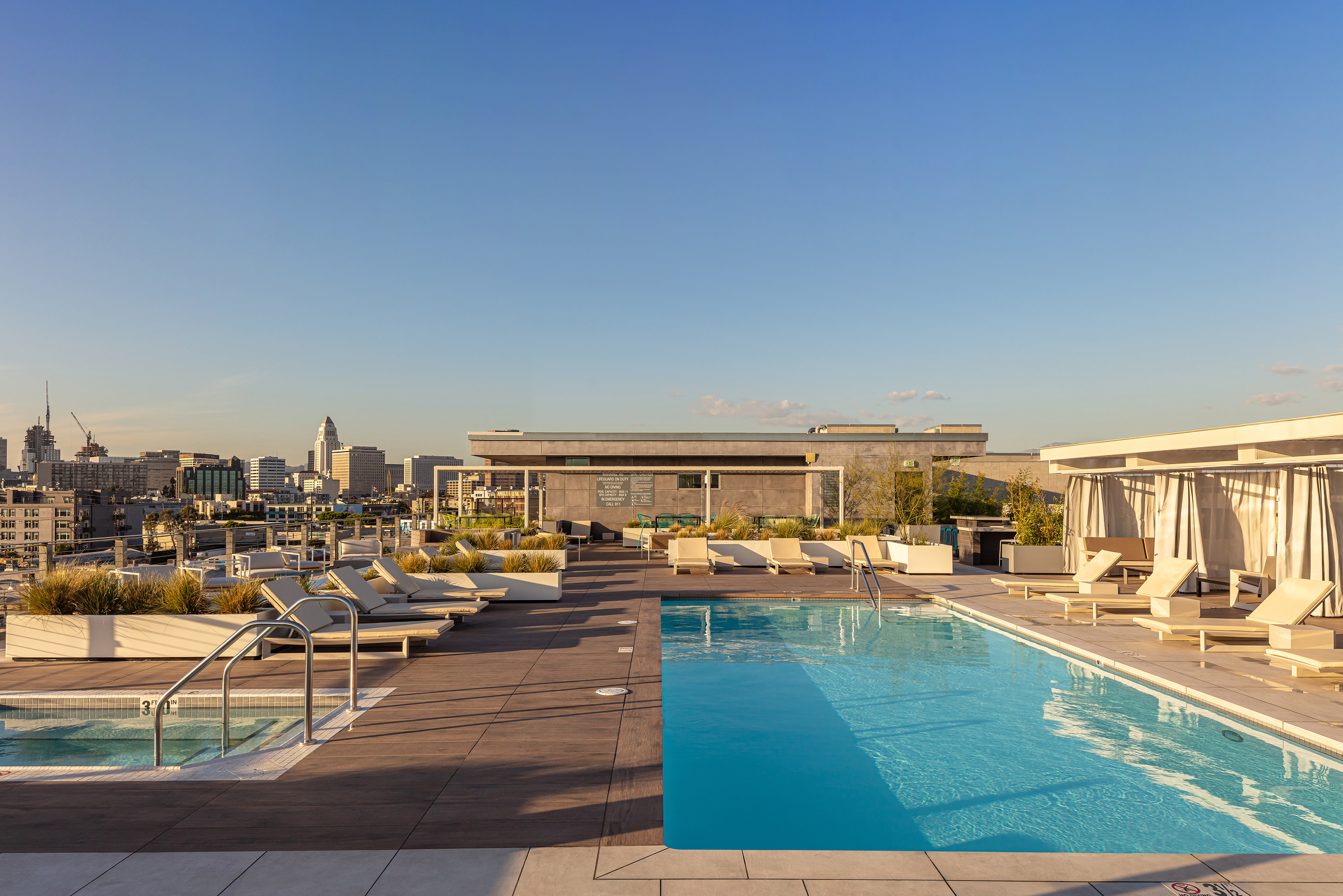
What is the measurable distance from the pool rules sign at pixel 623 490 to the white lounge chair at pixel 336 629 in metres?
15.7

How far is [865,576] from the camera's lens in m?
13.7

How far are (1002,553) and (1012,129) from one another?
10.3 metres

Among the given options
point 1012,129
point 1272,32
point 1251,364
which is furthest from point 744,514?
point 1272,32

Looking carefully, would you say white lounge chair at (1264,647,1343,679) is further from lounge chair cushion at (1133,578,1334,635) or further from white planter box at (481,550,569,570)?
white planter box at (481,550,569,570)

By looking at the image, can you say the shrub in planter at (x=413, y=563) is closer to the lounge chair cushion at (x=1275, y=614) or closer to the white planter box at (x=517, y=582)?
the white planter box at (x=517, y=582)

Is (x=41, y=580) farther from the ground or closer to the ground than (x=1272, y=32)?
closer to the ground

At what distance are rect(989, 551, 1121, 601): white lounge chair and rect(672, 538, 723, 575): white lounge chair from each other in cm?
562

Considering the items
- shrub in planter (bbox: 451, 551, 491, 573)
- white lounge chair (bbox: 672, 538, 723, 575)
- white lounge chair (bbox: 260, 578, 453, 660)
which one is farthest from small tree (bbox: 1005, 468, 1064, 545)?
white lounge chair (bbox: 260, 578, 453, 660)

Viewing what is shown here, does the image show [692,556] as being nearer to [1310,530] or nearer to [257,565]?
[257,565]

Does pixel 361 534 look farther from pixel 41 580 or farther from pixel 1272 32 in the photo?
pixel 1272 32

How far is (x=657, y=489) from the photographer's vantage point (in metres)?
23.6

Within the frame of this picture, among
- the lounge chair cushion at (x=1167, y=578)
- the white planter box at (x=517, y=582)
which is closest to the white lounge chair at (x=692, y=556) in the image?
the white planter box at (x=517, y=582)

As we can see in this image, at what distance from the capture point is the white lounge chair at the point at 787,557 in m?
14.6

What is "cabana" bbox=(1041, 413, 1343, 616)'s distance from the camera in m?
9.51
